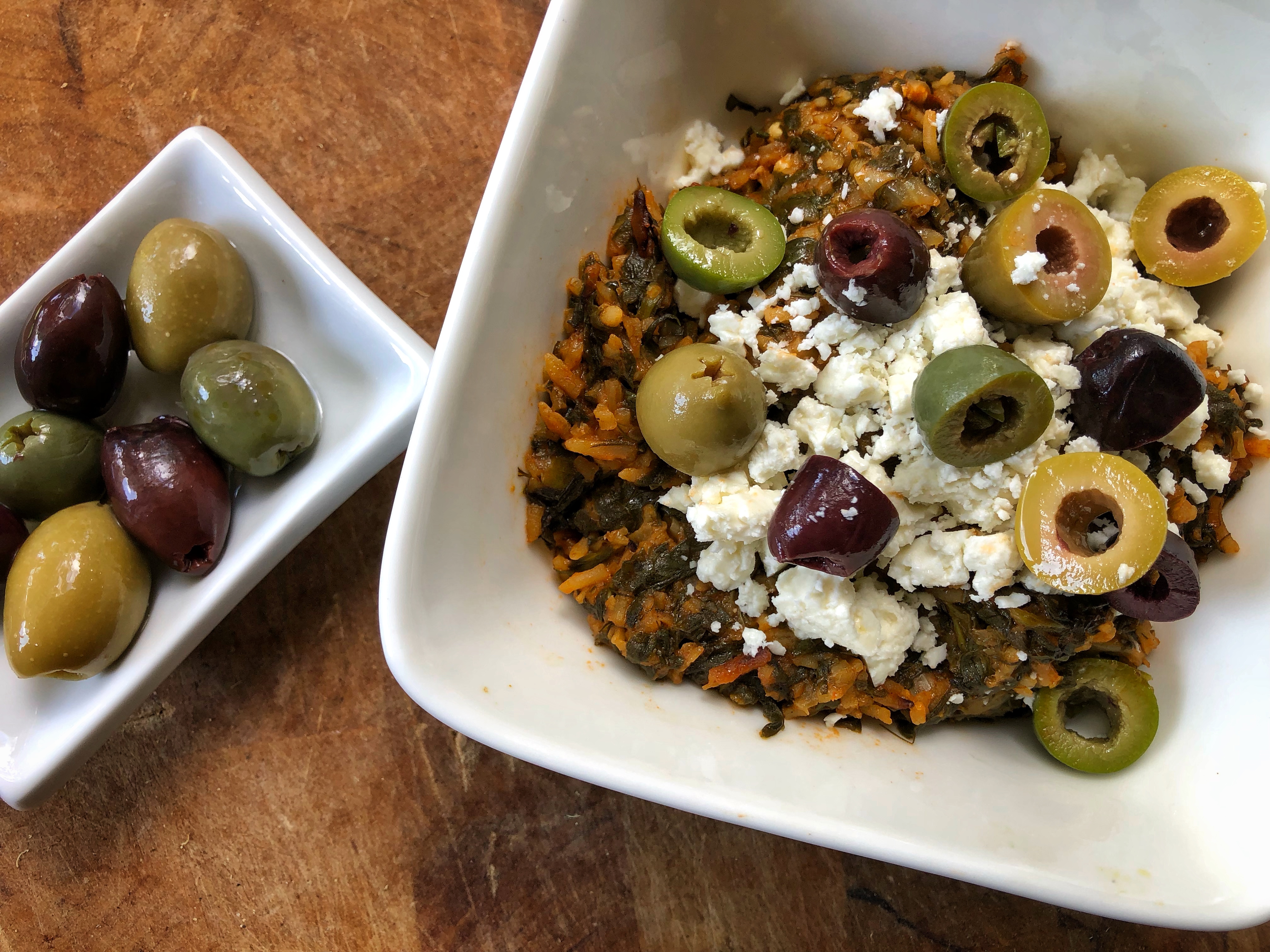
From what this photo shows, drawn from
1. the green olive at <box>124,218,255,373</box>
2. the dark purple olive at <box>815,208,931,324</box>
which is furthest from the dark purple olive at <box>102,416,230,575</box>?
the dark purple olive at <box>815,208,931,324</box>

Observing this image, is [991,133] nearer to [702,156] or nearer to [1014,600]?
[702,156]

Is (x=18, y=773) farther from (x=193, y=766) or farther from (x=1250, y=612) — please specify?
(x=1250, y=612)

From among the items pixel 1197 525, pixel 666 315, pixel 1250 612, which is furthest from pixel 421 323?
pixel 1250 612

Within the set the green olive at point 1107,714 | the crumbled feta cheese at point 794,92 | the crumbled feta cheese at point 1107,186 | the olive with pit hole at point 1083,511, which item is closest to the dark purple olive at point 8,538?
the crumbled feta cheese at point 794,92

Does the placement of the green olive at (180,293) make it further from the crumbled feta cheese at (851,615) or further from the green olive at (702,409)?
the crumbled feta cheese at (851,615)

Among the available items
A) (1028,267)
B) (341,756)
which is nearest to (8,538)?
(341,756)
